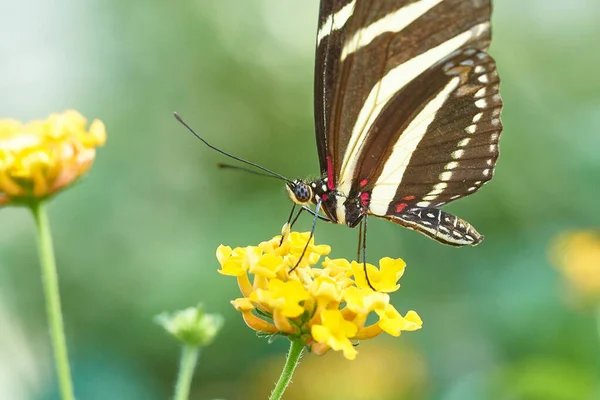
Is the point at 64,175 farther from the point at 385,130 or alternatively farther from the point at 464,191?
the point at 464,191

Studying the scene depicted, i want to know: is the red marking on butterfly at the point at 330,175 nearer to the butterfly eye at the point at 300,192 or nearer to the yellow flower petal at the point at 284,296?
the butterfly eye at the point at 300,192

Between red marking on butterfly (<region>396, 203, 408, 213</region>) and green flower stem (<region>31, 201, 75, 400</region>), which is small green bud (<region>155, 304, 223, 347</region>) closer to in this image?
green flower stem (<region>31, 201, 75, 400</region>)

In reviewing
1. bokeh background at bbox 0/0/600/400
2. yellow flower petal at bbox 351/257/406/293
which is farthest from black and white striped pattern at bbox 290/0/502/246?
bokeh background at bbox 0/0/600/400

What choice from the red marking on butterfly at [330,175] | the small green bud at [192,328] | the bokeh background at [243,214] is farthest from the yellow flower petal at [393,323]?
the bokeh background at [243,214]

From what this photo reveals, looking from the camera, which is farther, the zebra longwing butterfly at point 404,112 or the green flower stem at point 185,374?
the zebra longwing butterfly at point 404,112

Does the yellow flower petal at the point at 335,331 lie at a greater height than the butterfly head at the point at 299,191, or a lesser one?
lesser

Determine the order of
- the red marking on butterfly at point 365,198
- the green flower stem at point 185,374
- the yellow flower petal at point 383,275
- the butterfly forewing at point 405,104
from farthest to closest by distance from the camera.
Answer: the red marking on butterfly at point 365,198 < the butterfly forewing at point 405,104 < the yellow flower petal at point 383,275 < the green flower stem at point 185,374
